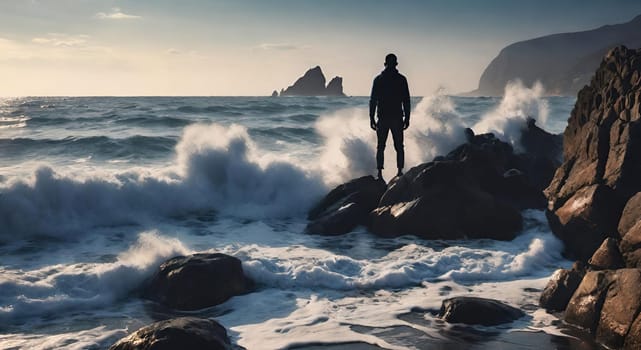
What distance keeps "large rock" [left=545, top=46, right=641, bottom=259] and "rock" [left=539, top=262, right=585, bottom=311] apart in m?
2.07

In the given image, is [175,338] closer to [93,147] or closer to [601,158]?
[601,158]

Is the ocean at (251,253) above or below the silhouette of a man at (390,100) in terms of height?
below

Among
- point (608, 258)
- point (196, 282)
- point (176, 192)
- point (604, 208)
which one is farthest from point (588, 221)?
point (176, 192)

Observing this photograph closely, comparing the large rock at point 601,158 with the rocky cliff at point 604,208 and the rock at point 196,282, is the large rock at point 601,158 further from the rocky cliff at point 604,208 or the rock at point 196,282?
the rock at point 196,282

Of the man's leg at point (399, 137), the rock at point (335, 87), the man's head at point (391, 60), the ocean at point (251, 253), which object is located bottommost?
the ocean at point (251, 253)

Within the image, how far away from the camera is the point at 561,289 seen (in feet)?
19.6

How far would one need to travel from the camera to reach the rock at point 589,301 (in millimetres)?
5246

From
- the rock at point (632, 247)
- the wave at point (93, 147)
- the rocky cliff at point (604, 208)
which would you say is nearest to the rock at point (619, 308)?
the rocky cliff at point (604, 208)

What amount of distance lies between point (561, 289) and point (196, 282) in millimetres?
3974

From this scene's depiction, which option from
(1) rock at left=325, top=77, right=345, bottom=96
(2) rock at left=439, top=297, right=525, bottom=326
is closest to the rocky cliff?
(2) rock at left=439, top=297, right=525, bottom=326

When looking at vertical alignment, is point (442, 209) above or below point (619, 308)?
above

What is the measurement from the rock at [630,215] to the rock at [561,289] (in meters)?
1.45

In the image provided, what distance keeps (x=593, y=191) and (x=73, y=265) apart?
7347 mm

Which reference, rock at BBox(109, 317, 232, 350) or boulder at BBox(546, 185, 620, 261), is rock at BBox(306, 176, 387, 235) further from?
rock at BBox(109, 317, 232, 350)
